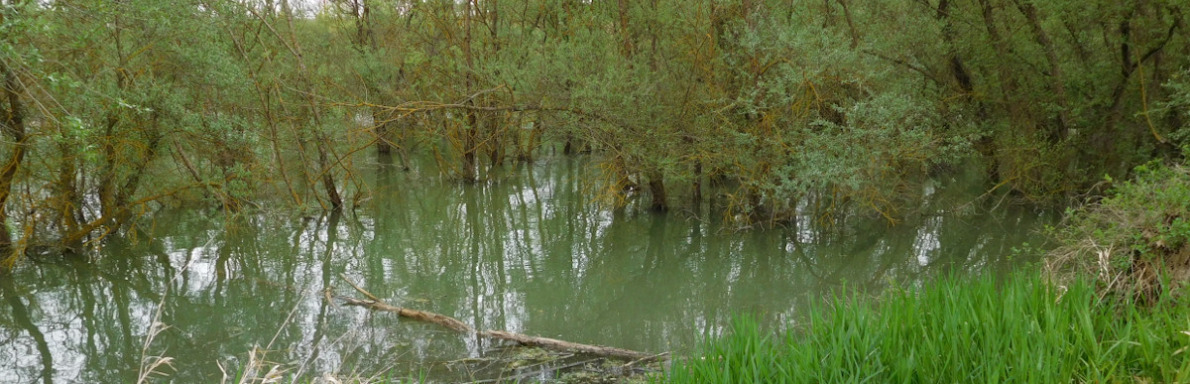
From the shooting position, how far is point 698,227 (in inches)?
505

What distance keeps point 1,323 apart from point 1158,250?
1010cm

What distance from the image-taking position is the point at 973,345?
160 inches

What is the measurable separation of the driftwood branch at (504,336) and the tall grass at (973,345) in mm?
1810

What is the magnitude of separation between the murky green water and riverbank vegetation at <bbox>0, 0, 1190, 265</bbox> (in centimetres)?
59

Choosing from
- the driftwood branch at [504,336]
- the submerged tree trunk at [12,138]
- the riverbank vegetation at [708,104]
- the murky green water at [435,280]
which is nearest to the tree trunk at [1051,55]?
the riverbank vegetation at [708,104]

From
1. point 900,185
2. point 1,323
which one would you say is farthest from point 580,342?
point 900,185

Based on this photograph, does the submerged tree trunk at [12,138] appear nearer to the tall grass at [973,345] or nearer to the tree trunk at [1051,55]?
the tall grass at [973,345]

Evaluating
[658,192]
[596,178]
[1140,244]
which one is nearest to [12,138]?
[596,178]

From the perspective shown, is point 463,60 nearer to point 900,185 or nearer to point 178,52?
point 178,52

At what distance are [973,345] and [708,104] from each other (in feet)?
24.2

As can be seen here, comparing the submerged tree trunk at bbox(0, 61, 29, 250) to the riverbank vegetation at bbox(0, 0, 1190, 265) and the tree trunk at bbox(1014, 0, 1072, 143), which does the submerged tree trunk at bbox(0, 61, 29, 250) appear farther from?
the tree trunk at bbox(1014, 0, 1072, 143)

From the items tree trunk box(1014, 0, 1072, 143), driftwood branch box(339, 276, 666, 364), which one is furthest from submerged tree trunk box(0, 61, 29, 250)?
tree trunk box(1014, 0, 1072, 143)

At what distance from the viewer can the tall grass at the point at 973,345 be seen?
3811 millimetres

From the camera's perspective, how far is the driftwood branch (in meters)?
6.79
